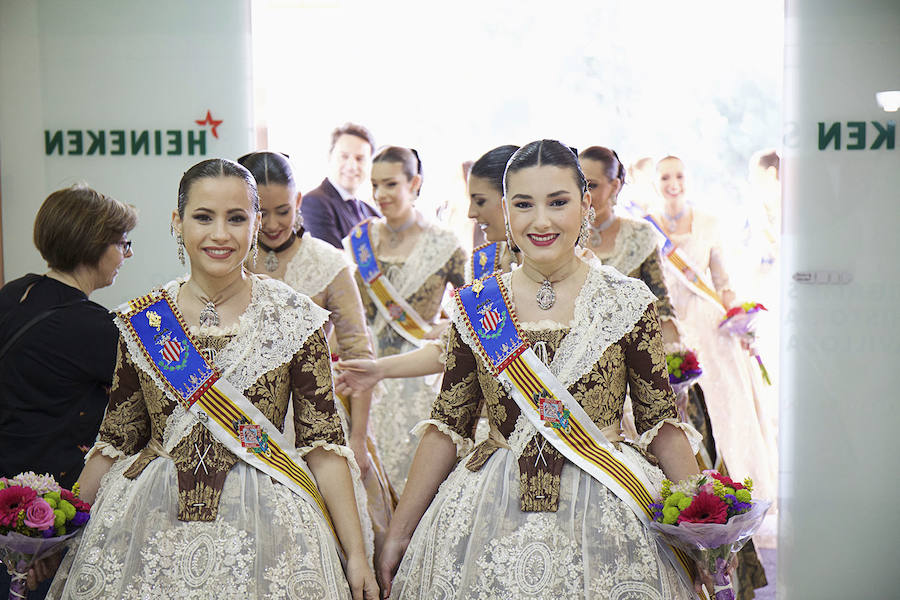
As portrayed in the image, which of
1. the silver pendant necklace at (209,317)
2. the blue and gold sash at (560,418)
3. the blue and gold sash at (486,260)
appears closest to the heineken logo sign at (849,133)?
the blue and gold sash at (486,260)

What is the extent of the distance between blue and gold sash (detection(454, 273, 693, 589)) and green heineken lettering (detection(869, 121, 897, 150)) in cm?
266

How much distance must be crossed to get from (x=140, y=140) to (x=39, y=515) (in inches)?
104

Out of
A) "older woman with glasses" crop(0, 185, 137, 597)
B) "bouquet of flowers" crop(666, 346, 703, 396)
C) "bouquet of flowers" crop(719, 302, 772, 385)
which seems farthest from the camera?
"bouquet of flowers" crop(719, 302, 772, 385)

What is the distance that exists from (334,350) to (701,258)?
2528 mm

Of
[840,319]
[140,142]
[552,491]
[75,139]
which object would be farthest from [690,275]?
[552,491]

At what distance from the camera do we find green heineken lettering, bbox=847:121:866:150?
4152mm

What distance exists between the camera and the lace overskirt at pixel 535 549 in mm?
1917

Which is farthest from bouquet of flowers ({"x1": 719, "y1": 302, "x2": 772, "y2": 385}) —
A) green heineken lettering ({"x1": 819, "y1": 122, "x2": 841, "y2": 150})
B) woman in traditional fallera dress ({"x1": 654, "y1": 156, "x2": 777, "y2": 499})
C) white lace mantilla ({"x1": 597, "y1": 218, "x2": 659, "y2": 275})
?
white lace mantilla ({"x1": 597, "y1": 218, "x2": 659, "y2": 275})

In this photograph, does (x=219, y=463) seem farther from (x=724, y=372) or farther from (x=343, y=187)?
(x=724, y=372)

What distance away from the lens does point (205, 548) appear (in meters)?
1.95

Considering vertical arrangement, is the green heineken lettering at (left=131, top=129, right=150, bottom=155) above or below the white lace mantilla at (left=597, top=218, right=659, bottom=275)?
above

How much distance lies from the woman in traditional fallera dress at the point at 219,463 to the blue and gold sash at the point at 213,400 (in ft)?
0.04

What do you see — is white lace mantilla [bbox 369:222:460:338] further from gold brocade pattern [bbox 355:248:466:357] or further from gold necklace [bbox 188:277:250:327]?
gold necklace [bbox 188:277:250:327]

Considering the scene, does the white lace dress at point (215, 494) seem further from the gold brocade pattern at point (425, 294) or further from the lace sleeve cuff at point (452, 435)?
the gold brocade pattern at point (425, 294)
